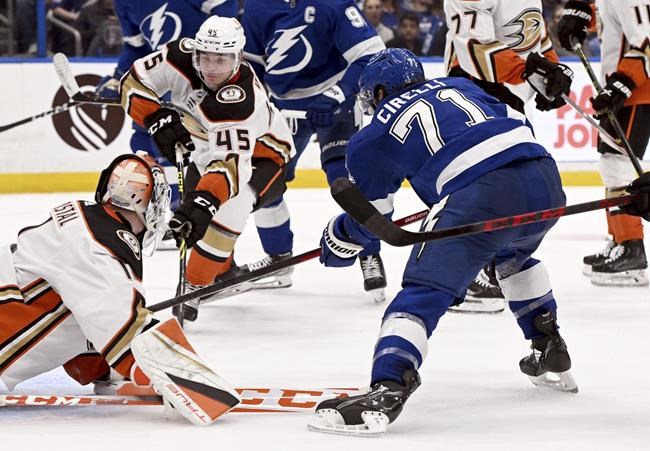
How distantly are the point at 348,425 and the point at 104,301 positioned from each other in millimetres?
602

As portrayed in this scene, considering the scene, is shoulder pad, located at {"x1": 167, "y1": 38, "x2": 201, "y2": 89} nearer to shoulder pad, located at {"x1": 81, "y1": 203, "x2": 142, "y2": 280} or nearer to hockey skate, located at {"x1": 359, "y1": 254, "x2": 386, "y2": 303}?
hockey skate, located at {"x1": 359, "y1": 254, "x2": 386, "y2": 303}

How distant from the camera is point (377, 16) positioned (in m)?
8.24

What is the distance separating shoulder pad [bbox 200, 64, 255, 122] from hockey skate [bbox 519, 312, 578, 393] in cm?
125

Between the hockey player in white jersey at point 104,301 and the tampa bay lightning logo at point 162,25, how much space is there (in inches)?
111

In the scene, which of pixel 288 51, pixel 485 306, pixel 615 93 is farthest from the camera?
pixel 288 51

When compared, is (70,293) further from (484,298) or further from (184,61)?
(484,298)

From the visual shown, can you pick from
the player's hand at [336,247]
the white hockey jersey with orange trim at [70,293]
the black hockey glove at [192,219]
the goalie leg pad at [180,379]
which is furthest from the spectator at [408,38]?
the goalie leg pad at [180,379]

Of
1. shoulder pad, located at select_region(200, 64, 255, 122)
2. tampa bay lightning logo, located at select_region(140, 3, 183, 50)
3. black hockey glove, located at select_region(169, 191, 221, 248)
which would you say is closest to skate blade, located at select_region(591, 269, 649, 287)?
shoulder pad, located at select_region(200, 64, 255, 122)

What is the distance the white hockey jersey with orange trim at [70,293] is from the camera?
292 cm

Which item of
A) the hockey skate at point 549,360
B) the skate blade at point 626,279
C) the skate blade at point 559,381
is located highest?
the hockey skate at point 549,360

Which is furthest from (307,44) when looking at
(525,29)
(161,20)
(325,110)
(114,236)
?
(114,236)

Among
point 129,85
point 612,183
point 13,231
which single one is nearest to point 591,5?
point 612,183

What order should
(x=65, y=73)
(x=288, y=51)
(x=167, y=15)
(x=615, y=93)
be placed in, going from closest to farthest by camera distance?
1. (x=615, y=93)
2. (x=288, y=51)
3. (x=65, y=73)
4. (x=167, y=15)

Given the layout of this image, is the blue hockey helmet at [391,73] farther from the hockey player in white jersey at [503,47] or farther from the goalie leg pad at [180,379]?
the hockey player in white jersey at [503,47]
